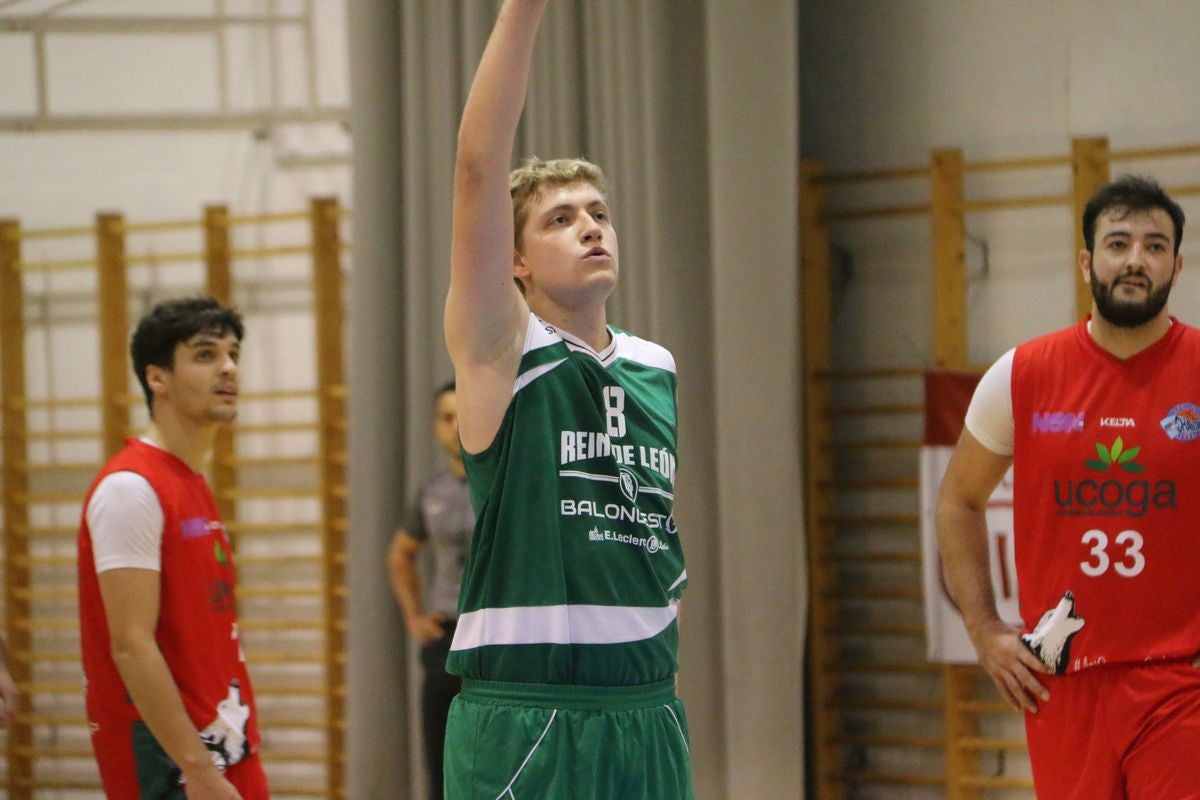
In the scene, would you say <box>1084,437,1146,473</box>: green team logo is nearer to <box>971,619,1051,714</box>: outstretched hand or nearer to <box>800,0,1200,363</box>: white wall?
<box>971,619,1051,714</box>: outstretched hand

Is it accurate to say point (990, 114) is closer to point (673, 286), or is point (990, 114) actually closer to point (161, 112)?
point (673, 286)

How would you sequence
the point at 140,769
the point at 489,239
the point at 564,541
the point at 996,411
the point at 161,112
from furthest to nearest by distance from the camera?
the point at 161,112, the point at 996,411, the point at 140,769, the point at 564,541, the point at 489,239

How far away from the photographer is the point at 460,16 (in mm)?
5410

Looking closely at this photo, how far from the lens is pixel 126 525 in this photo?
269 cm

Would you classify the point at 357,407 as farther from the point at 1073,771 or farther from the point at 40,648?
the point at 1073,771

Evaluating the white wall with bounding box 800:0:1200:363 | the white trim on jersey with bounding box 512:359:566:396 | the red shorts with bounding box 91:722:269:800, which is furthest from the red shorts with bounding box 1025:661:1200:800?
the white wall with bounding box 800:0:1200:363

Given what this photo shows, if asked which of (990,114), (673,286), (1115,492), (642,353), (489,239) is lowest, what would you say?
(1115,492)

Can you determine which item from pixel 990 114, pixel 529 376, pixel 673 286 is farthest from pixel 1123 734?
pixel 990 114

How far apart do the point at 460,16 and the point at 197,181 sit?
60.5 inches

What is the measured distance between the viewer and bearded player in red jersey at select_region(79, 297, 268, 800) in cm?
263

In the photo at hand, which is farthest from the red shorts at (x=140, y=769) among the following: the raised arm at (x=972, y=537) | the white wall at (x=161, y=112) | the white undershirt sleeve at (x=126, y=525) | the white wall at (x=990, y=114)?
the white wall at (x=161, y=112)

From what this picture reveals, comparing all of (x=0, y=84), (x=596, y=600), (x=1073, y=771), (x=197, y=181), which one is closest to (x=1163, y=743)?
(x=1073, y=771)

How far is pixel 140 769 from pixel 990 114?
3.83 metres

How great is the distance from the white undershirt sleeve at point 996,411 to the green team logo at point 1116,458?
20 centimetres
